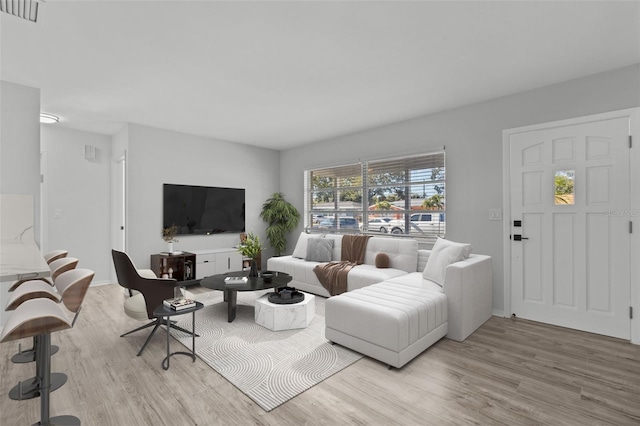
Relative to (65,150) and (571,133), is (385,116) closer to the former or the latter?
(571,133)

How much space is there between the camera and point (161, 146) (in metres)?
5.12

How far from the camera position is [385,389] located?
2.16 meters

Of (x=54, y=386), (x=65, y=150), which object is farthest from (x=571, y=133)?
(x=65, y=150)

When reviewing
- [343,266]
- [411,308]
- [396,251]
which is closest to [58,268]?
[411,308]

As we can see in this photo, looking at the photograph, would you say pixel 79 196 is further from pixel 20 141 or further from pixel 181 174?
pixel 20 141

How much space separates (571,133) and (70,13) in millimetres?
4555

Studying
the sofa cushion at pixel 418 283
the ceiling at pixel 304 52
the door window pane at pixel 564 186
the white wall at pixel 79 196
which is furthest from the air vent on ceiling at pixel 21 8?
the door window pane at pixel 564 186

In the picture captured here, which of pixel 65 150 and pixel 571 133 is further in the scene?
pixel 65 150

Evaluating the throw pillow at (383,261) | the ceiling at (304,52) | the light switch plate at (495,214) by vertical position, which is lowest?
the throw pillow at (383,261)

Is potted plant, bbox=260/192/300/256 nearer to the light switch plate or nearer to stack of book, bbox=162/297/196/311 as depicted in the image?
the light switch plate

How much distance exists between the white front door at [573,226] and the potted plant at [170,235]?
15.7 ft

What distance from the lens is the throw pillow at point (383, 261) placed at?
4312 millimetres

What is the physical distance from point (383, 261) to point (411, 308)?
5.75ft

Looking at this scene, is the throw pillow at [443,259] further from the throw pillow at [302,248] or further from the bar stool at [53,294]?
the bar stool at [53,294]
